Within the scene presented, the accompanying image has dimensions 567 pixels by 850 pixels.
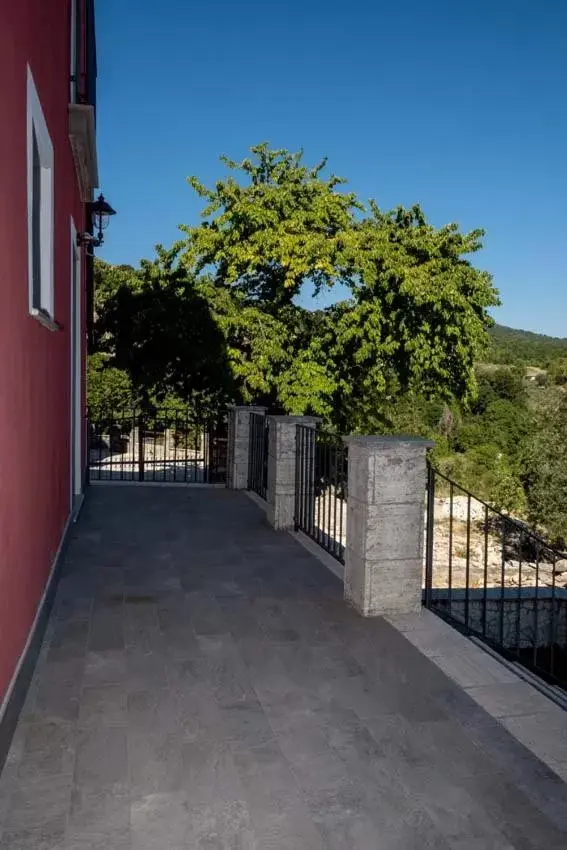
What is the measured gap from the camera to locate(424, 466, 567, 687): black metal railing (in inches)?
176

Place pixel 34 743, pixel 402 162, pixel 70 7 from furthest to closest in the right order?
1. pixel 402 162
2. pixel 70 7
3. pixel 34 743

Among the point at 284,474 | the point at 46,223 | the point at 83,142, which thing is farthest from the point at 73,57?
the point at 284,474

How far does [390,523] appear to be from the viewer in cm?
504

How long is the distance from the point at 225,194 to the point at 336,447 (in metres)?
12.8

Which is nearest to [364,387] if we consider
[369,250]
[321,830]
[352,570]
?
[369,250]

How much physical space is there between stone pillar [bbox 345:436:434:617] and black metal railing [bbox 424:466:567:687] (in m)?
0.12

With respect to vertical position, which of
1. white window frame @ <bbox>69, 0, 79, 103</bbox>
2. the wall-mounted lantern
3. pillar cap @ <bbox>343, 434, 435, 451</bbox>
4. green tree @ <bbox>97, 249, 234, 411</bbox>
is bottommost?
pillar cap @ <bbox>343, 434, 435, 451</bbox>

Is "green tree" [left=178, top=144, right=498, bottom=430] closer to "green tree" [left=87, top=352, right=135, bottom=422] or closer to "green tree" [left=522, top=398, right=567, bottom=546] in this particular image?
"green tree" [left=87, top=352, right=135, bottom=422]

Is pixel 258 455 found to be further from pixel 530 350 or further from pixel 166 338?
pixel 530 350

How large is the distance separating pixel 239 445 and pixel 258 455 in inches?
23.5

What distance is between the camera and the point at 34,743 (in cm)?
313

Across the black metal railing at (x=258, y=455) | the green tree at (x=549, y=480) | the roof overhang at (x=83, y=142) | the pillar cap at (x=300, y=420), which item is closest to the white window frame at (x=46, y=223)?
the roof overhang at (x=83, y=142)

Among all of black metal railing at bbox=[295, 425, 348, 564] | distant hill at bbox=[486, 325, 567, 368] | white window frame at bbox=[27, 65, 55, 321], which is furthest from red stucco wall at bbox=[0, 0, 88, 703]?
distant hill at bbox=[486, 325, 567, 368]

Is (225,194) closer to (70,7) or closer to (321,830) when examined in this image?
(70,7)
